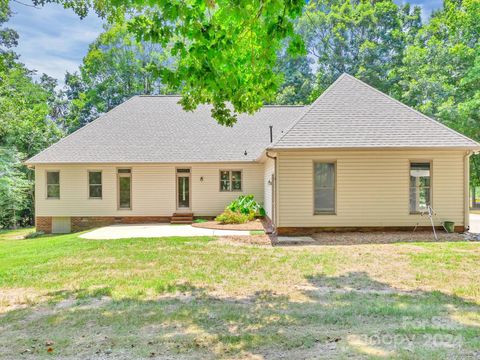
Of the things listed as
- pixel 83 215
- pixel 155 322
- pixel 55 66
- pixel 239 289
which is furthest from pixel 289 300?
pixel 55 66

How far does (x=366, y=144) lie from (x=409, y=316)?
7.72 meters

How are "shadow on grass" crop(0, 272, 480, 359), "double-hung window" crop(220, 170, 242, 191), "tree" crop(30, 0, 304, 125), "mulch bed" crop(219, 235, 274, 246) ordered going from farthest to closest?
"double-hung window" crop(220, 170, 242, 191)
"mulch bed" crop(219, 235, 274, 246)
"tree" crop(30, 0, 304, 125)
"shadow on grass" crop(0, 272, 480, 359)

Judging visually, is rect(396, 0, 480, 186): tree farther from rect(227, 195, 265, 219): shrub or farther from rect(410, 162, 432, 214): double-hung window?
rect(227, 195, 265, 219): shrub

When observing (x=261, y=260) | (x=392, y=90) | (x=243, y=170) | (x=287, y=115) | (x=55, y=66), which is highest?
(x=55, y=66)

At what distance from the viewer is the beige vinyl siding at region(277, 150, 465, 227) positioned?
11805mm

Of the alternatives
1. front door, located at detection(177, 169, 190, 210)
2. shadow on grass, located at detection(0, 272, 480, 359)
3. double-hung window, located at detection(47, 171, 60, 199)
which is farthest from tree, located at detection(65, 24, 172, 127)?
shadow on grass, located at detection(0, 272, 480, 359)

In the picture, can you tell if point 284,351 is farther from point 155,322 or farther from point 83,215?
point 83,215

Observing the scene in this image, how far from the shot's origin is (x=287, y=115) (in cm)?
2105

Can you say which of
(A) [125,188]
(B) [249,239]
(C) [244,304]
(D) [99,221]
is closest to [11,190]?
(D) [99,221]

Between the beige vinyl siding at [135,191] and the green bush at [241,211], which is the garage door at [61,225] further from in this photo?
the green bush at [241,211]

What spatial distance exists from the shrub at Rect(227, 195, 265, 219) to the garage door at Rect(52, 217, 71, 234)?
8016 millimetres

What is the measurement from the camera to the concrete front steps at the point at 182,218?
16.9m

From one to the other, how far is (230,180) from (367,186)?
7579mm

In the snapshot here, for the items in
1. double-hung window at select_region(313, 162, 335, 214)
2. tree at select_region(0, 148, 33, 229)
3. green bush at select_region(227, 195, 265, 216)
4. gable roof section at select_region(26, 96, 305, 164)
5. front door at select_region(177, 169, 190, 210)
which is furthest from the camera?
tree at select_region(0, 148, 33, 229)
